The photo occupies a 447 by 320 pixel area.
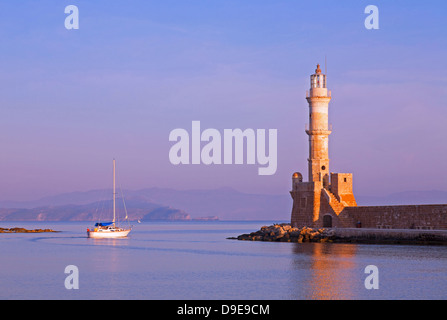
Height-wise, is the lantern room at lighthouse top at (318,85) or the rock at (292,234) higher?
the lantern room at lighthouse top at (318,85)

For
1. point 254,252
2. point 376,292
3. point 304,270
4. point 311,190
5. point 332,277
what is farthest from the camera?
point 311,190

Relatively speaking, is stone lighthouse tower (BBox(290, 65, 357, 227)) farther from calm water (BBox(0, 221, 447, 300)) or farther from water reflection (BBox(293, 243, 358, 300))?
calm water (BBox(0, 221, 447, 300))

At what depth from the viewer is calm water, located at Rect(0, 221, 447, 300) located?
23.4 meters

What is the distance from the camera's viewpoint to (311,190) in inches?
1855

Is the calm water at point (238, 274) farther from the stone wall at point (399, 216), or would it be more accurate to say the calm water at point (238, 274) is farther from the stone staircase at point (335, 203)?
the stone staircase at point (335, 203)

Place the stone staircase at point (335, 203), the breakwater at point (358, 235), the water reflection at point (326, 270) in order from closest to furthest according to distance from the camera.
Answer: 1. the water reflection at point (326, 270)
2. the breakwater at point (358, 235)
3. the stone staircase at point (335, 203)

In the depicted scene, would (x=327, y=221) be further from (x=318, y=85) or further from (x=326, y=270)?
(x=326, y=270)

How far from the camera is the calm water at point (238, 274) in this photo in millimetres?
23438

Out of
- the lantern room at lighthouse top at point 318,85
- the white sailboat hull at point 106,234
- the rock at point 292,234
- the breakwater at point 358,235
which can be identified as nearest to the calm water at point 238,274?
the breakwater at point 358,235

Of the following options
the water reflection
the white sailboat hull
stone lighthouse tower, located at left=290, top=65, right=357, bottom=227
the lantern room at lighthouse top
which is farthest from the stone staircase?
the white sailboat hull

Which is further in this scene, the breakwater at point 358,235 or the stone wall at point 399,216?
the stone wall at point 399,216
